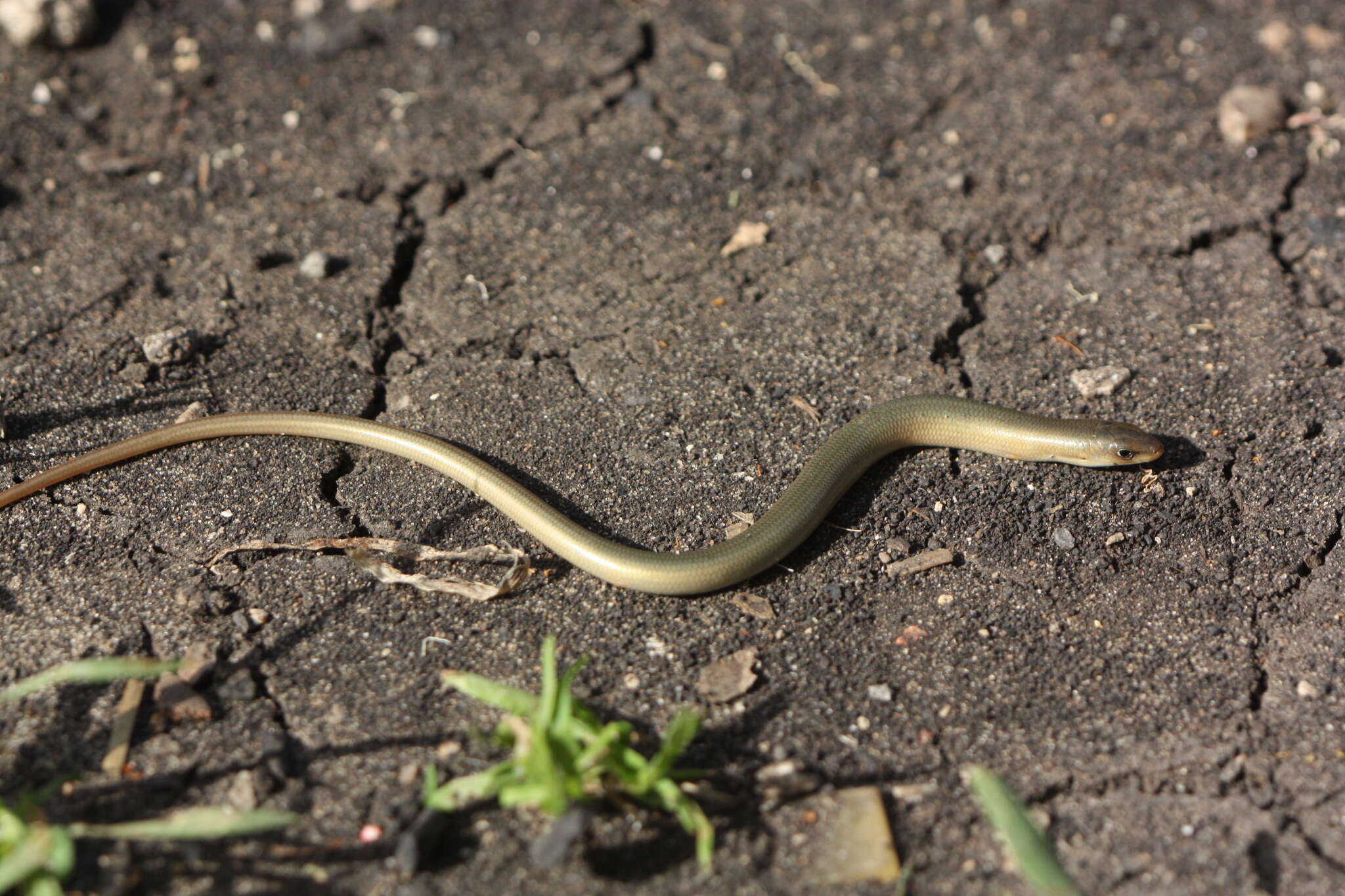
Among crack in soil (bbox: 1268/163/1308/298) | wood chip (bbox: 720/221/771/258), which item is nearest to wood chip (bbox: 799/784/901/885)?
wood chip (bbox: 720/221/771/258)

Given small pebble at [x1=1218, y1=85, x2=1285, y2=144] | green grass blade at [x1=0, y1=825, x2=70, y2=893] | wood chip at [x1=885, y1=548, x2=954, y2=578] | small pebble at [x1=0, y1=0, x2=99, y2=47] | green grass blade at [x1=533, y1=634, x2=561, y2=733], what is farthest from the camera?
small pebble at [x1=0, y1=0, x2=99, y2=47]

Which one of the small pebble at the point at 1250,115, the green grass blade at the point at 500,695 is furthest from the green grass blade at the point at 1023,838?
the small pebble at the point at 1250,115

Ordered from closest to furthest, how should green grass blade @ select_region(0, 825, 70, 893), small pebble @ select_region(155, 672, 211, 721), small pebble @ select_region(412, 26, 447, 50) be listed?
green grass blade @ select_region(0, 825, 70, 893) < small pebble @ select_region(155, 672, 211, 721) < small pebble @ select_region(412, 26, 447, 50)

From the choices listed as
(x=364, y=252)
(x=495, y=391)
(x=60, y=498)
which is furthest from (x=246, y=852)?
(x=364, y=252)

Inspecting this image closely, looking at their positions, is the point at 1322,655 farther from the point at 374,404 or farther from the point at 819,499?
the point at 374,404

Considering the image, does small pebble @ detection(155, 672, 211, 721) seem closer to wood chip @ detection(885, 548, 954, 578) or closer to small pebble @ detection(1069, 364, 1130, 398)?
wood chip @ detection(885, 548, 954, 578)

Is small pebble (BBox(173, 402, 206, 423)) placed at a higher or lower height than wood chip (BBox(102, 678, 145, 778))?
higher

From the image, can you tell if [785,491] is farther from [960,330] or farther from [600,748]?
[600,748]
